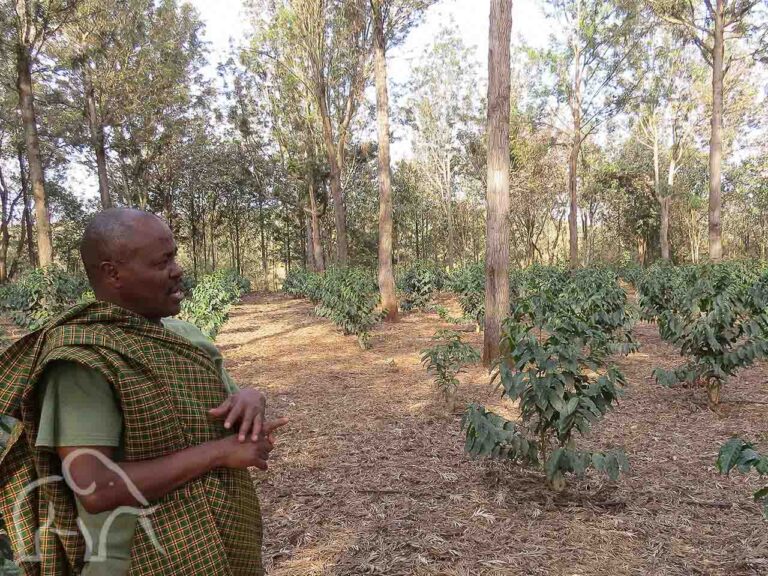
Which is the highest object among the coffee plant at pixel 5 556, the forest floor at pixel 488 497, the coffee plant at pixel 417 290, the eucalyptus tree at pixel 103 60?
the eucalyptus tree at pixel 103 60

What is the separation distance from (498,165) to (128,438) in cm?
704

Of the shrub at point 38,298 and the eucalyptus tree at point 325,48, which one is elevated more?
the eucalyptus tree at point 325,48

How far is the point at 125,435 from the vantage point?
0.98 metres

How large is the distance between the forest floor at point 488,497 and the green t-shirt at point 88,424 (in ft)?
6.80

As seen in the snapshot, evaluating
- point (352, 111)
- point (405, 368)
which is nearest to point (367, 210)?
point (352, 111)

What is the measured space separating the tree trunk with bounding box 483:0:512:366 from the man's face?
643 cm

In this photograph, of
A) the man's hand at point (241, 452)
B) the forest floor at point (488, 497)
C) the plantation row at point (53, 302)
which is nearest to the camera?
the man's hand at point (241, 452)

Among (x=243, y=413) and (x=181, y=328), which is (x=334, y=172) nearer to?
(x=181, y=328)

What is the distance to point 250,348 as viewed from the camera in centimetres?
1064

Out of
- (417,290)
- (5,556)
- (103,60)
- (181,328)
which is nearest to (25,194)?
(103,60)

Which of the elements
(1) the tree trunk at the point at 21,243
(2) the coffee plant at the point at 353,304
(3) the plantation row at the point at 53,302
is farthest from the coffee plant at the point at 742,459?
(1) the tree trunk at the point at 21,243

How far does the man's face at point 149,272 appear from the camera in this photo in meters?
1.12

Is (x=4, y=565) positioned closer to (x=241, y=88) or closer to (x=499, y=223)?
(x=499, y=223)

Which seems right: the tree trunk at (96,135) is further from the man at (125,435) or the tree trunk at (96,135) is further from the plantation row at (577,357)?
the man at (125,435)
